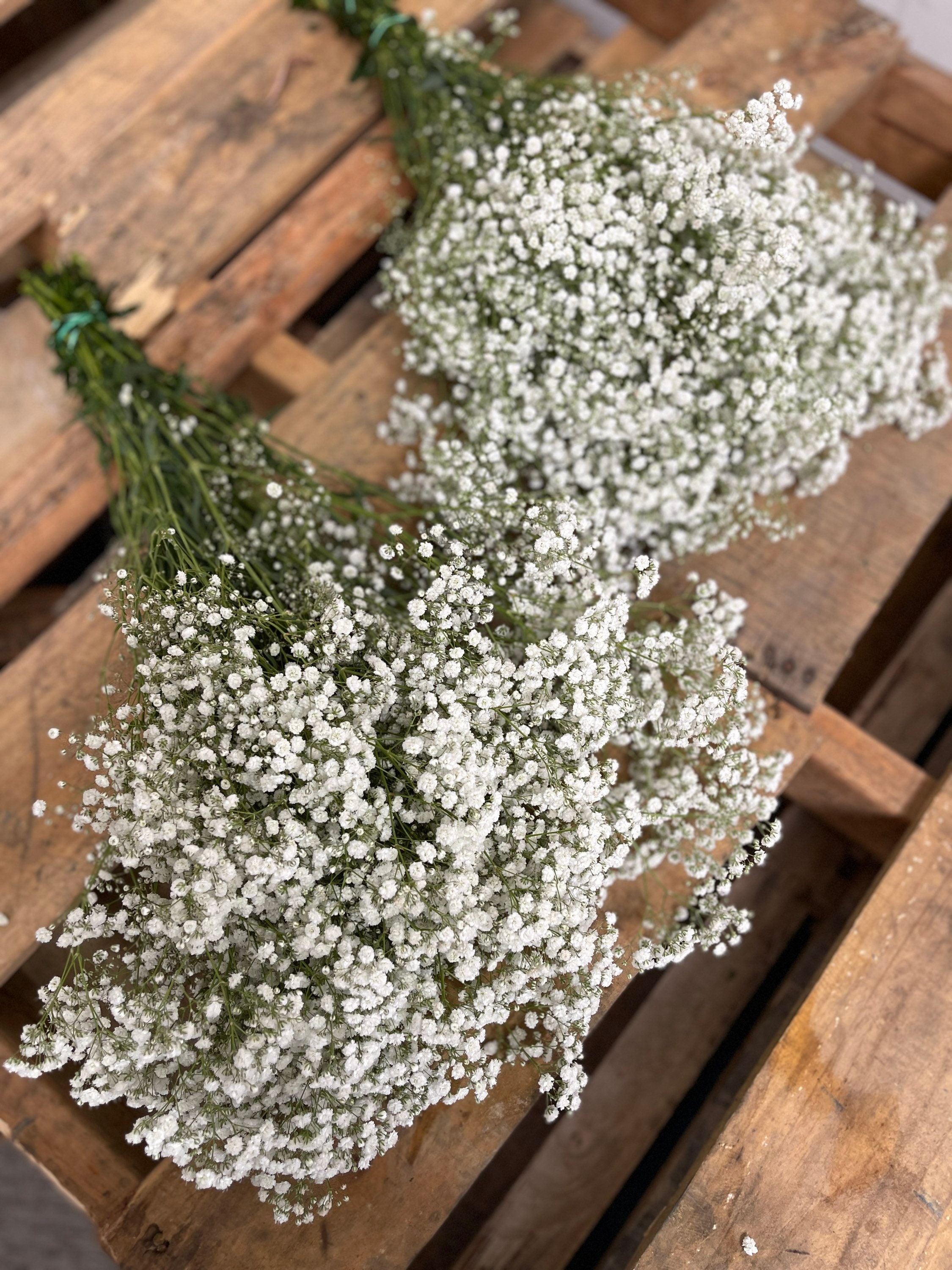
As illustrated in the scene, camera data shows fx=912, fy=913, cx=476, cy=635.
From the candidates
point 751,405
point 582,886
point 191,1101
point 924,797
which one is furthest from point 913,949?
point 191,1101

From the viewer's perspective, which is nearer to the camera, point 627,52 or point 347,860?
point 347,860

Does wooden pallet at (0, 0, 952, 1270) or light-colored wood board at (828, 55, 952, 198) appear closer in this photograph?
wooden pallet at (0, 0, 952, 1270)

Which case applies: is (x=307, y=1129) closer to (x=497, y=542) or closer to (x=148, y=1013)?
(x=148, y=1013)

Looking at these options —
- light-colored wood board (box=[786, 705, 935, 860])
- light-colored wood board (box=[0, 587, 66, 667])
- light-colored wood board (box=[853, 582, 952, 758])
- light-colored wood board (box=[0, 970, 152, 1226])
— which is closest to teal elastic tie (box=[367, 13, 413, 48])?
light-colored wood board (box=[0, 587, 66, 667])

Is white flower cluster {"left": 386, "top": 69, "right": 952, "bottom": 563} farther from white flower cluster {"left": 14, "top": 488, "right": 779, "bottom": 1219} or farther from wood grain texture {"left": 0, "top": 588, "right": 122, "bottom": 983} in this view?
wood grain texture {"left": 0, "top": 588, "right": 122, "bottom": 983}

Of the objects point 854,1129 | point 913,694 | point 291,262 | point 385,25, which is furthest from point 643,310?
point 854,1129

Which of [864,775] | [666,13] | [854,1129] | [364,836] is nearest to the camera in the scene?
[364,836]

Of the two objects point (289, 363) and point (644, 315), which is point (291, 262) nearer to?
point (289, 363)
